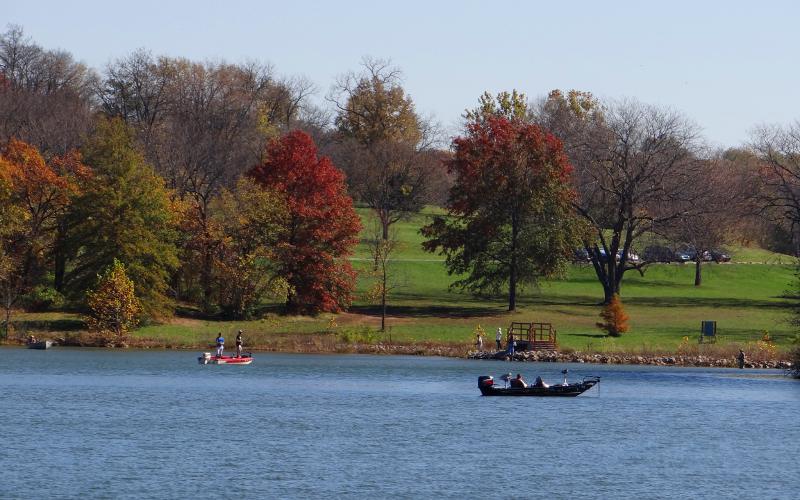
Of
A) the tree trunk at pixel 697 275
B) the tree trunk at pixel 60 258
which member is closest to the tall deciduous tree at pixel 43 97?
the tree trunk at pixel 60 258

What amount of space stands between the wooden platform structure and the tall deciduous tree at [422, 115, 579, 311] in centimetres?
872

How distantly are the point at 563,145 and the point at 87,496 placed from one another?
79.6m

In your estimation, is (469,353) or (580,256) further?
(580,256)

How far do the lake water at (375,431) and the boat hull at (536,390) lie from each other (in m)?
0.70

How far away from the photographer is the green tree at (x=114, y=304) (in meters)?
96.9

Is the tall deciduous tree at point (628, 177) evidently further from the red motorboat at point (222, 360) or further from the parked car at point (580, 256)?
the red motorboat at point (222, 360)

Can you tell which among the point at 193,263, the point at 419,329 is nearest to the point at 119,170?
the point at 193,263

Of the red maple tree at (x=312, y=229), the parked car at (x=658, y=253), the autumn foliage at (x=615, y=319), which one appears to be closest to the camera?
the autumn foliage at (x=615, y=319)

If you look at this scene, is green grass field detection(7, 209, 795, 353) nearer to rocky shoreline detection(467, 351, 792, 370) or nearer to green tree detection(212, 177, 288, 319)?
rocky shoreline detection(467, 351, 792, 370)

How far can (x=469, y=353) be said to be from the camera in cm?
9512

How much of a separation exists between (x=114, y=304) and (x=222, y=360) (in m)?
11.9

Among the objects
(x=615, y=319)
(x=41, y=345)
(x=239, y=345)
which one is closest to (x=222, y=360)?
(x=239, y=345)

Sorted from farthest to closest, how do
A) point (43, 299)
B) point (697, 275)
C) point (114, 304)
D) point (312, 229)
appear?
point (697, 275), point (312, 229), point (43, 299), point (114, 304)

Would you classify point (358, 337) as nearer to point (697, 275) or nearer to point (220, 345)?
point (220, 345)
